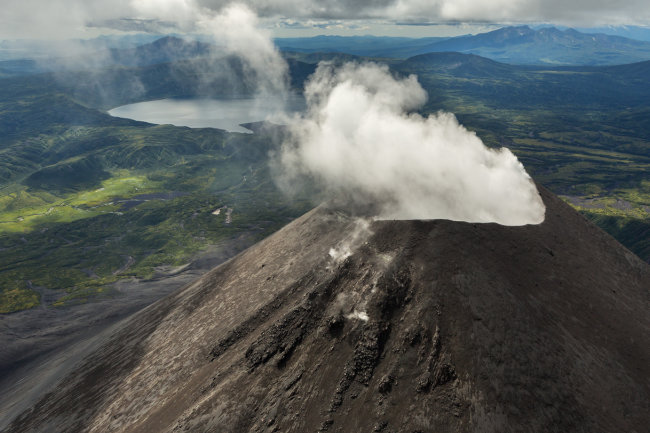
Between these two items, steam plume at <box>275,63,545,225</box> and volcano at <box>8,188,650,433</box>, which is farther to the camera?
steam plume at <box>275,63,545,225</box>

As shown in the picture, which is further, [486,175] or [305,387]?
[486,175]

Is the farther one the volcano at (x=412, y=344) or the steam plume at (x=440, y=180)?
the steam plume at (x=440, y=180)

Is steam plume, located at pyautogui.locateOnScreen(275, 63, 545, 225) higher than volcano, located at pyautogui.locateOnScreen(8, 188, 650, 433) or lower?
higher

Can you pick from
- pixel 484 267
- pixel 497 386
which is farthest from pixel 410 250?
pixel 497 386

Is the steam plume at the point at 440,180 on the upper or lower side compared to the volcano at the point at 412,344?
upper

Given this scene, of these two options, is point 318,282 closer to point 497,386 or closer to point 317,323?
point 317,323

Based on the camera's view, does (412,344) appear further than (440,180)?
No

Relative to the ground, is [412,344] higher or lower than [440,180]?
lower

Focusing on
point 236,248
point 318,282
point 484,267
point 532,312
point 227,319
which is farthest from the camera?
point 236,248
